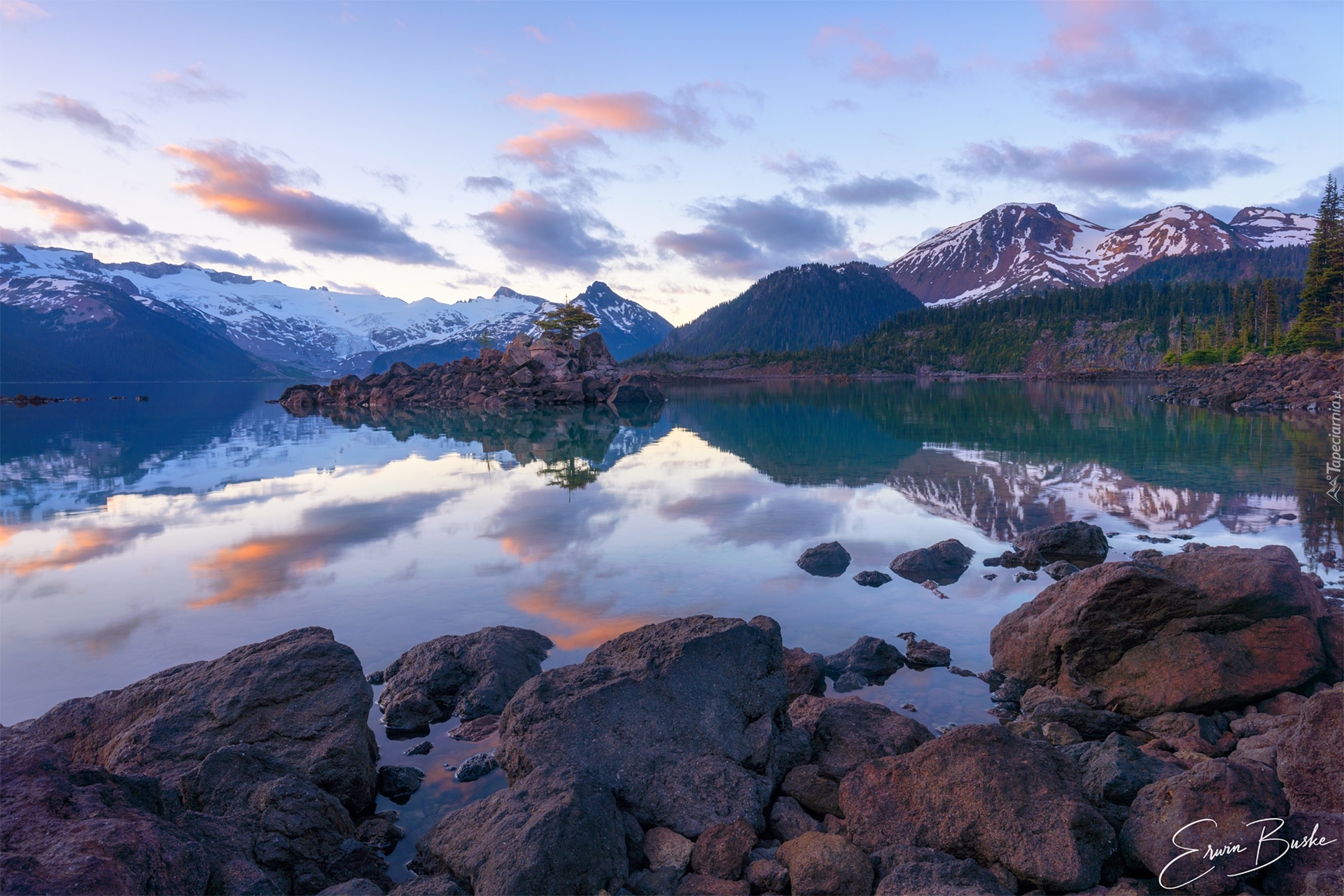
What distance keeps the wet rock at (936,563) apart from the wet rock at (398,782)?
1252 cm

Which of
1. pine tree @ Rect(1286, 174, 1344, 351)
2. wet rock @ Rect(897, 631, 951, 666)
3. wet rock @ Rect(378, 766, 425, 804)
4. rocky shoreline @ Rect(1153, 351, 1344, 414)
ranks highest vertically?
pine tree @ Rect(1286, 174, 1344, 351)

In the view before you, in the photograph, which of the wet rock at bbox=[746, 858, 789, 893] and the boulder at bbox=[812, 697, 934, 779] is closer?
the wet rock at bbox=[746, 858, 789, 893]

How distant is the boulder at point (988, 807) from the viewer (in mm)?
6875

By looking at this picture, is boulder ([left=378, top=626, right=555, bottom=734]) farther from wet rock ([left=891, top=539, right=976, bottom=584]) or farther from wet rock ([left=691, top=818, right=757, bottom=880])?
wet rock ([left=891, top=539, right=976, bottom=584])

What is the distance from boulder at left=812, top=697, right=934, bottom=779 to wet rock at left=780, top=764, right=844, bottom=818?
0.19 m

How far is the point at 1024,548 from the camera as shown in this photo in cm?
1917

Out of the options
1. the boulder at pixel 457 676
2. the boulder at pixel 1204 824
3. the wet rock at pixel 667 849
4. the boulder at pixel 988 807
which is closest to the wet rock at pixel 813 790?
the boulder at pixel 988 807

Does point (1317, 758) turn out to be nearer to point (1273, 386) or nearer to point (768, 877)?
point (768, 877)

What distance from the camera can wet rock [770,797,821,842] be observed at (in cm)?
809

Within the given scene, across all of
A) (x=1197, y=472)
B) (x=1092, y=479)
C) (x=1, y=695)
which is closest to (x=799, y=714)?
(x=1, y=695)

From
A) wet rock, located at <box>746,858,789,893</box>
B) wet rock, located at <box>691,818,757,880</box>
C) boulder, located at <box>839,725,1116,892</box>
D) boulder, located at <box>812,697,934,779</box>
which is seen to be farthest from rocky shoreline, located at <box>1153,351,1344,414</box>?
wet rock, located at <box>746,858,789,893</box>

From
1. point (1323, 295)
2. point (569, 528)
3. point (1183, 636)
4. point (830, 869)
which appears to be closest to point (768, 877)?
point (830, 869)

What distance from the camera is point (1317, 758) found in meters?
7.61
